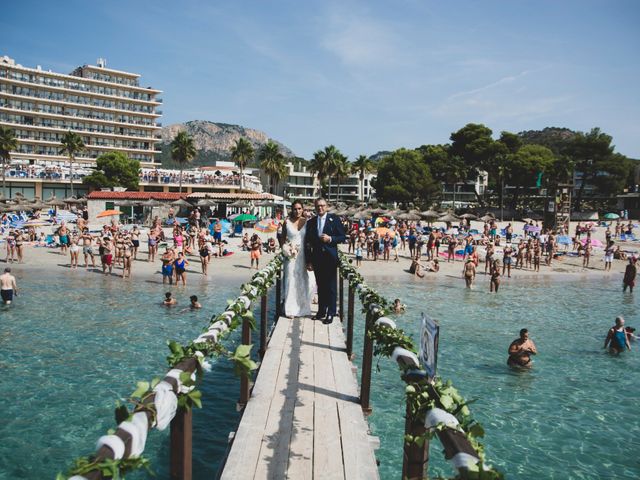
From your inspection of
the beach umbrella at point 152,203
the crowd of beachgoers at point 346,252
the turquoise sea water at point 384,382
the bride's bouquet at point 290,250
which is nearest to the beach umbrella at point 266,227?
the crowd of beachgoers at point 346,252

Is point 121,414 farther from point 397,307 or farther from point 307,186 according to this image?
point 307,186

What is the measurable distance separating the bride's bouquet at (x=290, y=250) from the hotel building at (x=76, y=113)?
8668 centimetres

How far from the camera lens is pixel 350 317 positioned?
9281 mm

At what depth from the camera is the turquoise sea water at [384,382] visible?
8.48m

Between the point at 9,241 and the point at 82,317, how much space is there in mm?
15810

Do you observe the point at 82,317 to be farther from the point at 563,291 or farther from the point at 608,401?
the point at 563,291

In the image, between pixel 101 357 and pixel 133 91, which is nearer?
pixel 101 357

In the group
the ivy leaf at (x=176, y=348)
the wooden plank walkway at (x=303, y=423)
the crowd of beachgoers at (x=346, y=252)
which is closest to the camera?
the ivy leaf at (x=176, y=348)

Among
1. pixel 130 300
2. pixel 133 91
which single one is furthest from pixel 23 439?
pixel 133 91

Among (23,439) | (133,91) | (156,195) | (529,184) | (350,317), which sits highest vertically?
(133,91)

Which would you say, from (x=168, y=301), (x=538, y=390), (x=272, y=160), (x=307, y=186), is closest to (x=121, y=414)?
(x=538, y=390)

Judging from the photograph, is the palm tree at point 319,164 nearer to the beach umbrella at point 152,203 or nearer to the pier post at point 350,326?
the beach umbrella at point 152,203

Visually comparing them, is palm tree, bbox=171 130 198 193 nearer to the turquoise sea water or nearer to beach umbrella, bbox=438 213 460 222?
beach umbrella, bbox=438 213 460 222

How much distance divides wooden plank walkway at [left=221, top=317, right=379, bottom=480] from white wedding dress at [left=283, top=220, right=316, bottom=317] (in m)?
1.49
